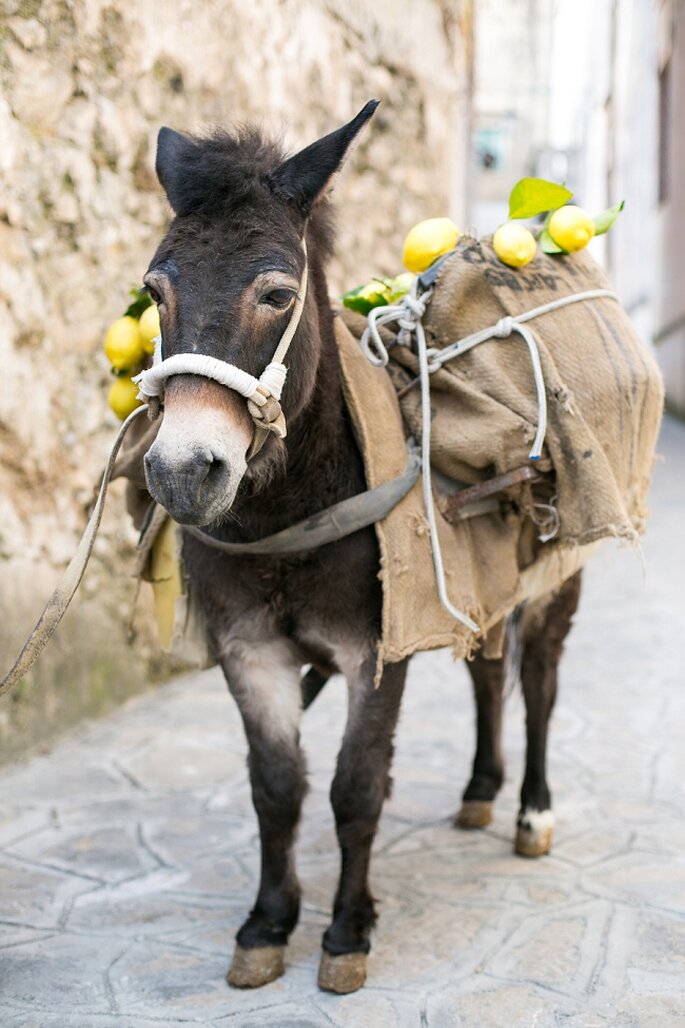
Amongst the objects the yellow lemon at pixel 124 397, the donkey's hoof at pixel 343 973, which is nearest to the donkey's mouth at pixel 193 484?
the yellow lemon at pixel 124 397

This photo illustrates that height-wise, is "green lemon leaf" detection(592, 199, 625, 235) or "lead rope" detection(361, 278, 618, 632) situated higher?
"green lemon leaf" detection(592, 199, 625, 235)

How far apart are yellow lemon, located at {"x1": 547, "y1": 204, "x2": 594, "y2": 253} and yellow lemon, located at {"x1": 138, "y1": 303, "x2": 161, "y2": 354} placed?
107 cm

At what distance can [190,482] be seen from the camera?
5.78ft

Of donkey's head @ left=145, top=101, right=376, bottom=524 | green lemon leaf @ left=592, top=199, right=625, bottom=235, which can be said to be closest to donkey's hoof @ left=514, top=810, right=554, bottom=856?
donkey's head @ left=145, top=101, right=376, bottom=524

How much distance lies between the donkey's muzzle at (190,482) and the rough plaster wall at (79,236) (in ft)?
5.64

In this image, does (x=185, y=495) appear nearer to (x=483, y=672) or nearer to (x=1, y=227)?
(x=483, y=672)

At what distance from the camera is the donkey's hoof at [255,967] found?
8.05 feet

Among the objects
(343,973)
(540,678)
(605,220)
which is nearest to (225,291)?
(605,220)

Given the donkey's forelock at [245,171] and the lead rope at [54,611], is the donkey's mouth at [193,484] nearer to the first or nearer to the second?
the lead rope at [54,611]

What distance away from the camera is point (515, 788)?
12.2 feet

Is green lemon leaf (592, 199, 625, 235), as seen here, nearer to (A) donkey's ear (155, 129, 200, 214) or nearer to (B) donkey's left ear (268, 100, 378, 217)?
(B) donkey's left ear (268, 100, 378, 217)

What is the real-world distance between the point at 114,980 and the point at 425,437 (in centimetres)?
150

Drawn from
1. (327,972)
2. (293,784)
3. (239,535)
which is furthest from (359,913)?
(239,535)

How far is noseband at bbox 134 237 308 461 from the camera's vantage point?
184 cm
